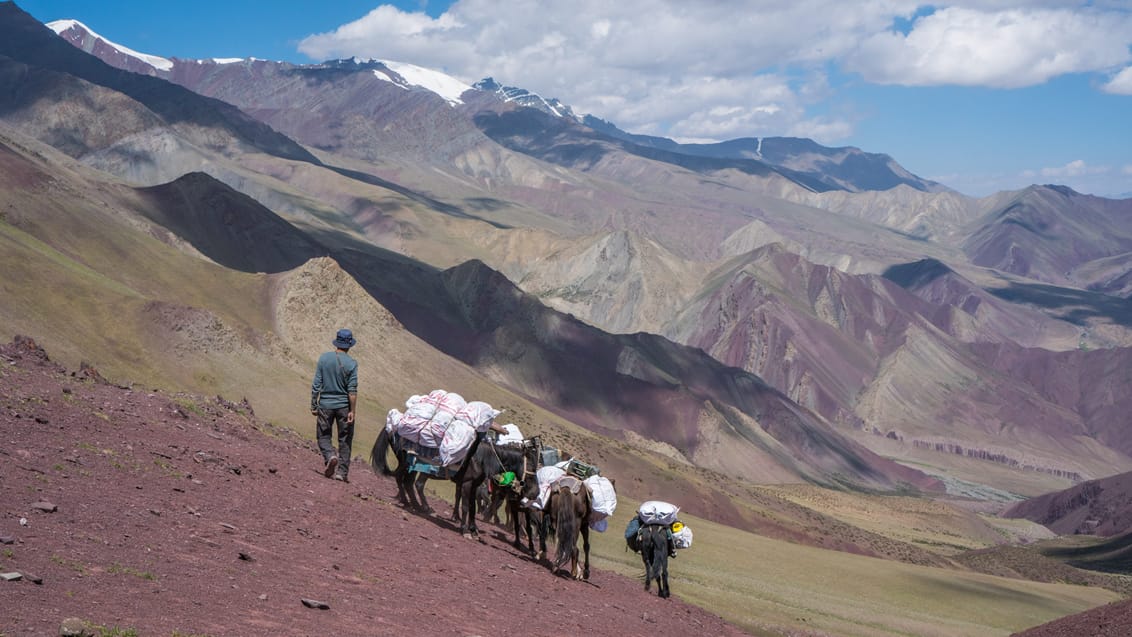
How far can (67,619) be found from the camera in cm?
993

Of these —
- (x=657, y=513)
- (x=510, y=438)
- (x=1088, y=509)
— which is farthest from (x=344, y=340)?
(x=1088, y=509)

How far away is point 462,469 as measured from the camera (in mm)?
21375

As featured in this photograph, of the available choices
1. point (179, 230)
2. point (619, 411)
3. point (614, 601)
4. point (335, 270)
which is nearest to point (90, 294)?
point (335, 270)

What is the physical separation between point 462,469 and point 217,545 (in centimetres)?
755

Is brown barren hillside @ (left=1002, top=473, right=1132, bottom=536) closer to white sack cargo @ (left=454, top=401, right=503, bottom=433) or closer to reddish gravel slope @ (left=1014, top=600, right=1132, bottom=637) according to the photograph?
reddish gravel slope @ (left=1014, top=600, right=1132, bottom=637)

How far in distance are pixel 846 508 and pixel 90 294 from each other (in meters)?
72.4

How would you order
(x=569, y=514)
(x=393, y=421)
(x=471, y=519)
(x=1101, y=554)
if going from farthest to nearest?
(x=1101, y=554) < (x=393, y=421) < (x=471, y=519) < (x=569, y=514)

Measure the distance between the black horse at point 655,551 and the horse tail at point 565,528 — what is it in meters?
3.34

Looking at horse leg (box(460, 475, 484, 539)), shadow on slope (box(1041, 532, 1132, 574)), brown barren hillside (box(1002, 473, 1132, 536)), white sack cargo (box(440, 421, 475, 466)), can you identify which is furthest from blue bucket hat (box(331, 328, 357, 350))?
brown barren hillside (box(1002, 473, 1132, 536))

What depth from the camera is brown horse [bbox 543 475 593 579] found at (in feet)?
69.3

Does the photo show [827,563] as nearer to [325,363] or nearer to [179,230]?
[325,363]

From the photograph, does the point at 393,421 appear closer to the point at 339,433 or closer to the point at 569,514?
the point at 339,433

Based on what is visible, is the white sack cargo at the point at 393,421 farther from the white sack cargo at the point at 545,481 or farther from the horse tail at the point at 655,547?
the horse tail at the point at 655,547

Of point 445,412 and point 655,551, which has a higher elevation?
point 445,412
